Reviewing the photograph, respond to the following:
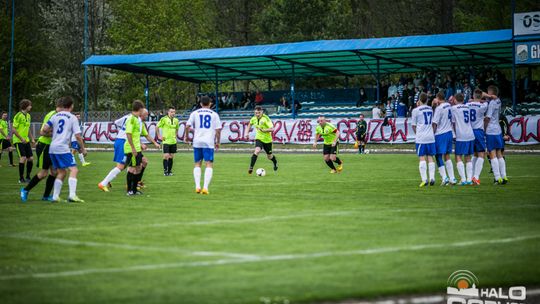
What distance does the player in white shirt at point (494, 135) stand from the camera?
20.9 meters

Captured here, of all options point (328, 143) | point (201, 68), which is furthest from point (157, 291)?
point (201, 68)

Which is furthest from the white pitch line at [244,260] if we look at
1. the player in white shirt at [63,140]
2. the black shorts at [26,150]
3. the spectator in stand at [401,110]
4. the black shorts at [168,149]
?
the spectator in stand at [401,110]

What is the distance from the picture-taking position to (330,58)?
50969 millimetres

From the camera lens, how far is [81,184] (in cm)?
2312

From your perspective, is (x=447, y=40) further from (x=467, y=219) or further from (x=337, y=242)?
(x=337, y=242)

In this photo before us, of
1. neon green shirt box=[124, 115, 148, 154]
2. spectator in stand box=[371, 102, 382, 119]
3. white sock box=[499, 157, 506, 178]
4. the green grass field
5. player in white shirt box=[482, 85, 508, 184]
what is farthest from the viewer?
spectator in stand box=[371, 102, 382, 119]

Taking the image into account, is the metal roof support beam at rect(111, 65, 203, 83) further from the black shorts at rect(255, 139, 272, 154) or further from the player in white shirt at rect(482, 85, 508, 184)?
the player in white shirt at rect(482, 85, 508, 184)

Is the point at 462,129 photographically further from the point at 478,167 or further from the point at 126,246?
the point at 126,246

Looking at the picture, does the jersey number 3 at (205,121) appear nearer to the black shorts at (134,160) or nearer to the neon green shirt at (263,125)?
the black shorts at (134,160)

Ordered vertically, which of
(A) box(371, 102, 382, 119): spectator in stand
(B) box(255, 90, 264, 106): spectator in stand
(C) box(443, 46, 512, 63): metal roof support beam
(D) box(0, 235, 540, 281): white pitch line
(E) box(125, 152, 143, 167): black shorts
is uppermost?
(C) box(443, 46, 512, 63): metal roof support beam

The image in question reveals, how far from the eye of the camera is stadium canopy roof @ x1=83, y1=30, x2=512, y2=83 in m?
44.1

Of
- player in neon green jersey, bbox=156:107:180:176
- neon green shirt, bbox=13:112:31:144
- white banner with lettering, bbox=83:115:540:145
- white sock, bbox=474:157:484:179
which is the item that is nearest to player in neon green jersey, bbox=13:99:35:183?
neon green shirt, bbox=13:112:31:144

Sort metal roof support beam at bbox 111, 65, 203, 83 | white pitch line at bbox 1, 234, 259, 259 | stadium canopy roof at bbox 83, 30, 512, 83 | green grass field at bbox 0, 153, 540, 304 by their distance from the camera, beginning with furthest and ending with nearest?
metal roof support beam at bbox 111, 65, 203, 83, stadium canopy roof at bbox 83, 30, 512, 83, white pitch line at bbox 1, 234, 259, 259, green grass field at bbox 0, 153, 540, 304

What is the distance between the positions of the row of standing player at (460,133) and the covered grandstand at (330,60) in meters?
20.6
